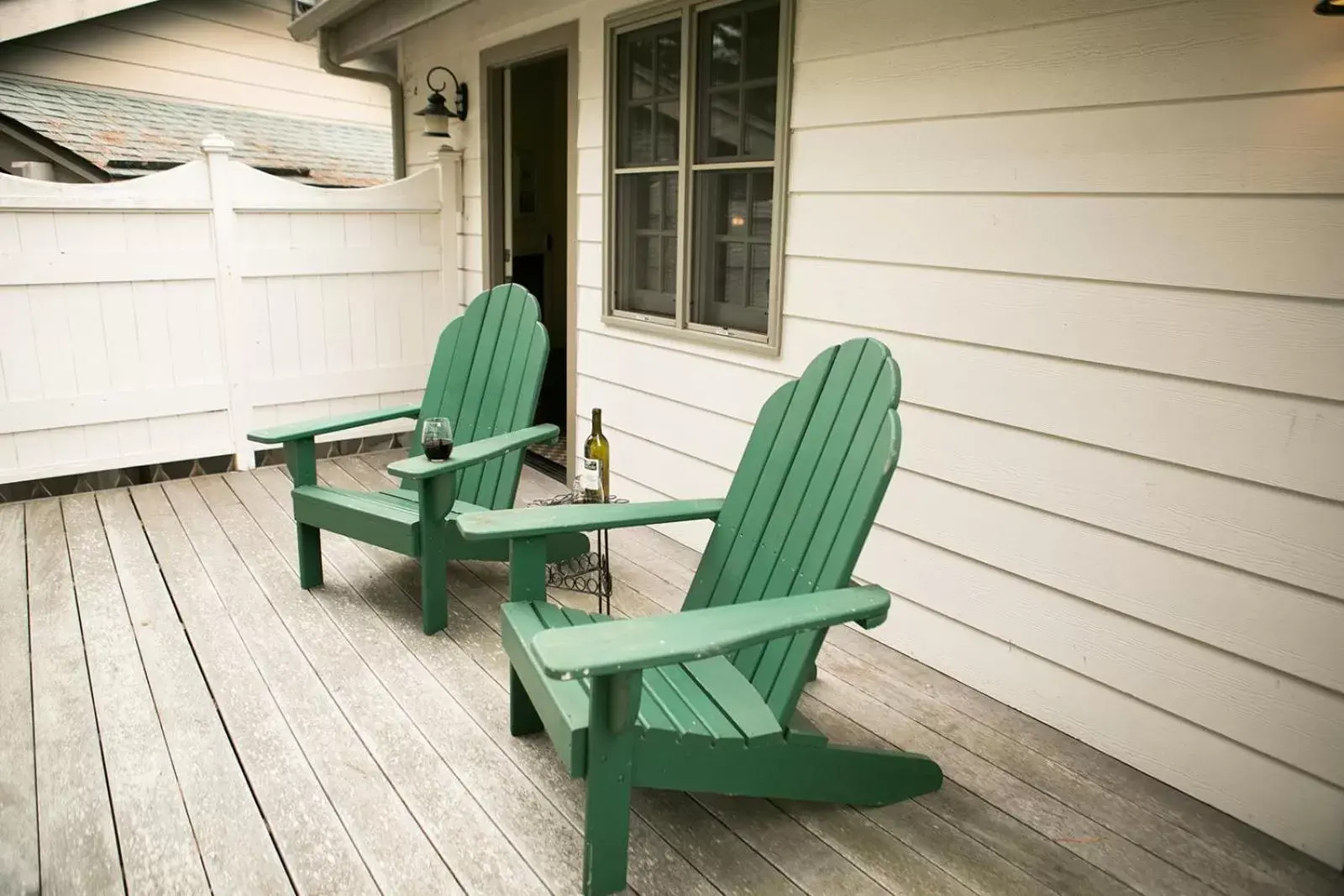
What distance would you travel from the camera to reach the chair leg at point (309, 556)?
2.92 metres

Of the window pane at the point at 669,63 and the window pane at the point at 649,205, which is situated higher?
the window pane at the point at 669,63

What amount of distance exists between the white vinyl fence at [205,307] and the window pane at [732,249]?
2.09 meters

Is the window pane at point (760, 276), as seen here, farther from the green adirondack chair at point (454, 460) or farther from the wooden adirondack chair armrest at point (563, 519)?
the wooden adirondack chair armrest at point (563, 519)

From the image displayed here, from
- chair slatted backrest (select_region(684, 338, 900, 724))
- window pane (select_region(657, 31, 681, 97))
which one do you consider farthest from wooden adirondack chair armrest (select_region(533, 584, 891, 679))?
window pane (select_region(657, 31, 681, 97))

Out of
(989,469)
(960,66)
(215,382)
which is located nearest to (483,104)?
(215,382)

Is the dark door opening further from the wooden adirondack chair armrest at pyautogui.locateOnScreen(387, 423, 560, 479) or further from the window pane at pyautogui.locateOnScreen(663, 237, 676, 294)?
the wooden adirondack chair armrest at pyautogui.locateOnScreen(387, 423, 560, 479)

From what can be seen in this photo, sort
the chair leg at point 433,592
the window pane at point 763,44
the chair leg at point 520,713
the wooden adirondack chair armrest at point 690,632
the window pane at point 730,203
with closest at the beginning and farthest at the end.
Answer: the wooden adirondack chair armrest at point 690,632, the chair leg at point 520,713, the chair leg at point 433,592, the window pane at point 763,44, the window pane at point 730,203

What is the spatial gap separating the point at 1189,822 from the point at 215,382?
4214mm

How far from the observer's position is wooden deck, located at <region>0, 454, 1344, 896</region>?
1706 millimetres

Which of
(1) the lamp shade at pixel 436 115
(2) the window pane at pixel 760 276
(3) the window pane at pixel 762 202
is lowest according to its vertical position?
(2) the window pane at pixel 760 276

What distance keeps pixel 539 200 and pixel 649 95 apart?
77.9 inches

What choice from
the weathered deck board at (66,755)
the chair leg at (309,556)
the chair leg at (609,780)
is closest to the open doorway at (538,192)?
the chair leg at (309,556)

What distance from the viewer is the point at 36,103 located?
5.00 metres

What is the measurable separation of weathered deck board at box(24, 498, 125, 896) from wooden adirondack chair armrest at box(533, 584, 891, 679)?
101 cm
